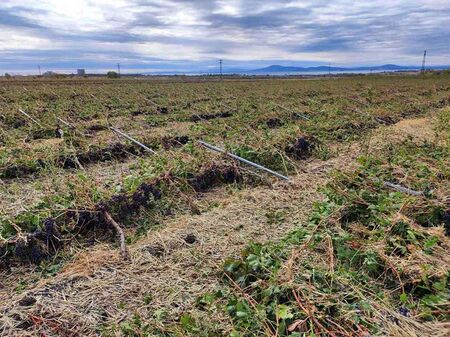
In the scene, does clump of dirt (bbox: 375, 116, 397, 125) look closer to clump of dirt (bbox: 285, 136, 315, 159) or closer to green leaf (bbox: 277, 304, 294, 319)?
clump of dirt (bbox: 285, 136, 315, 159)

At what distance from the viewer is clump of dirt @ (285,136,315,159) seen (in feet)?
25.7

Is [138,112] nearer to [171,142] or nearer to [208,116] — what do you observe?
[208,116]

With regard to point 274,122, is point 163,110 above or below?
above

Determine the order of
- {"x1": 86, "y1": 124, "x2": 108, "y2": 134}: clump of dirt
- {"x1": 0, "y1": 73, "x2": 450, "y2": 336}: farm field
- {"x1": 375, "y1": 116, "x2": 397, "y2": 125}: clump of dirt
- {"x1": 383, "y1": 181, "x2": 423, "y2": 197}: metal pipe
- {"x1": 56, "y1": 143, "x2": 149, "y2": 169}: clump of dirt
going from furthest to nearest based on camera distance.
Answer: {"x1": 375, "y1": 116, "x2": 397, "y2": 125}: clump of dirt, {"x1": 86, "y1": 124, "x2": 108, "y2": 134}: clump of dirt, {"x1": 56, "y1": 143, "x2": 149, "y2": 169}: clump of dirt, {"x1": 383, "y1": 181, "x2": 423, "y2": 197}: metal pipe, {"x1": 0, "y1": 73, "x2": 450, "y2": 336}: farm field

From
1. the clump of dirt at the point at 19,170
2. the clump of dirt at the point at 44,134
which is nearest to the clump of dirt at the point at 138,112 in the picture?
the clump of dirt at the point at 44,134

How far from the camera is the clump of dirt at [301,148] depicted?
25.7 ft

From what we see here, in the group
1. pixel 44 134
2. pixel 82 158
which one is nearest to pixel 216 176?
pixel 82 158

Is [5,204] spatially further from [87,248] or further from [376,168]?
[376,168]

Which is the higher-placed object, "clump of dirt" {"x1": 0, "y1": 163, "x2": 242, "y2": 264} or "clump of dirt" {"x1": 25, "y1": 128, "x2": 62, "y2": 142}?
"clump of dirt" {"x1": 25, "y1": 128, "x2": 62, "y2": 142}

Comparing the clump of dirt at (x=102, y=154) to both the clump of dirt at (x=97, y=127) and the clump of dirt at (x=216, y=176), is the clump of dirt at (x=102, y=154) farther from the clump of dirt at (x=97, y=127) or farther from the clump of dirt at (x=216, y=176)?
the clump of dirt at (x=97, y=127)

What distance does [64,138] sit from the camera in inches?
322

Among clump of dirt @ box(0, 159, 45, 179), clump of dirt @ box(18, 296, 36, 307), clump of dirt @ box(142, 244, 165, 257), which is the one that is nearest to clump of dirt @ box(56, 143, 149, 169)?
clump of dirt @ box(0, 159, 45, 179)

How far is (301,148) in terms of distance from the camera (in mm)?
8016

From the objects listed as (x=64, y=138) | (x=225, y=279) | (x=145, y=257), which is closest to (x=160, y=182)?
(x=145, y=257)
